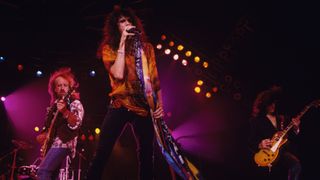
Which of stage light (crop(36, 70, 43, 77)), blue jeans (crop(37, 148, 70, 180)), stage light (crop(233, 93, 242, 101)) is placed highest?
stage light (crop(36, 70, 43, 77))

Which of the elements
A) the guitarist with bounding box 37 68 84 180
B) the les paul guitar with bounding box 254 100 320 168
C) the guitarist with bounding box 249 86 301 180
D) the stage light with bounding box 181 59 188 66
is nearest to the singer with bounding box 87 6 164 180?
the guitarist with bounding box 37 68 84 180

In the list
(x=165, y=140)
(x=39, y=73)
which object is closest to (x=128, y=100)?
(x=165, y=140)

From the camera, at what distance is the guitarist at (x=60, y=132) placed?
180 inches

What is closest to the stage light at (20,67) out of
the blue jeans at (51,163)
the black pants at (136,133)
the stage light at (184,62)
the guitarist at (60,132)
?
the guitarist at (60,132)

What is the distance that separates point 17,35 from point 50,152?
3665mm

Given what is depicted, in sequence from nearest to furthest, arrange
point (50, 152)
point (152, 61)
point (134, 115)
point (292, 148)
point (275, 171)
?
1. point (134, 115)
2. point (152, 61)
3. point (50, 152)
4. point (275, 171)
5. point (292, 148)

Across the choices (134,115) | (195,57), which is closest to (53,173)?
(134,115)

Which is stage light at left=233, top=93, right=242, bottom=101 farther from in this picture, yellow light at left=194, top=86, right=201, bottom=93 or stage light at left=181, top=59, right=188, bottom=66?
stage light at left=181, top=59, right=188, bottom=66

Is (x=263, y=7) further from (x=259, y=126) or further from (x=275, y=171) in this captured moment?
(x=275, y=171)

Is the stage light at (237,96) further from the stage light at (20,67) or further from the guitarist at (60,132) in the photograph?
the stage light at (20,67)

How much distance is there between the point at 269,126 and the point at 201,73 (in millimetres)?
1870

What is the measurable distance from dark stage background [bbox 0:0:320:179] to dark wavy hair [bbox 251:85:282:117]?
19 cm

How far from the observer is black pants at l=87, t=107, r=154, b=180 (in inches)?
141

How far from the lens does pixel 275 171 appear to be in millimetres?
7066
